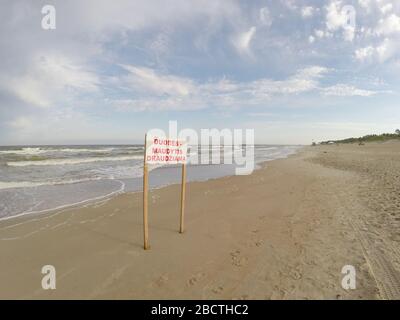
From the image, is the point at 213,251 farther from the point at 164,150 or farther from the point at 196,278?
the point at 164,150

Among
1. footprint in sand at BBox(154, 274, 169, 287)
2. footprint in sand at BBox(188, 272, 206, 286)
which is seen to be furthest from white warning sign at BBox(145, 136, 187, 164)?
footprint in sand at BBox(188, 272, 206, 286)

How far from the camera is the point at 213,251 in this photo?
16.6 ft

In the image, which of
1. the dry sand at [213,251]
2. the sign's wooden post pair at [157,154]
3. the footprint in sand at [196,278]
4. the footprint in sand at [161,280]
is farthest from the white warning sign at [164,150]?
the footprint in sand at [196,278]

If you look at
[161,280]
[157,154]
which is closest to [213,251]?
[161,280]

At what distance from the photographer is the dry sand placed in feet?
12.4

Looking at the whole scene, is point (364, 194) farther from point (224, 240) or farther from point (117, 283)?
point (117, 283)

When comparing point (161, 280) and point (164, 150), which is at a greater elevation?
point (164, 150)

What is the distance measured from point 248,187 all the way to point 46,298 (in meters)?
9.41

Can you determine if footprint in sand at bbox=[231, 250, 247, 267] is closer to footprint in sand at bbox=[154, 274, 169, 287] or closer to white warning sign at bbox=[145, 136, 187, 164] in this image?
footprint in sand at bbox=[154, 274, 169, 287]

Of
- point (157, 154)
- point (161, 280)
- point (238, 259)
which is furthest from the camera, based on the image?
point (157, 154)

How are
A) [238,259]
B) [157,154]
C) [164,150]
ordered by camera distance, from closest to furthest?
[238,259] → [157,154] → [164,150]

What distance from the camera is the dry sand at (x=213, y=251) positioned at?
378 cm

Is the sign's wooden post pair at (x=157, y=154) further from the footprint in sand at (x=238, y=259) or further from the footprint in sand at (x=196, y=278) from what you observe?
the footprint in sand at (x=238, y=259)
